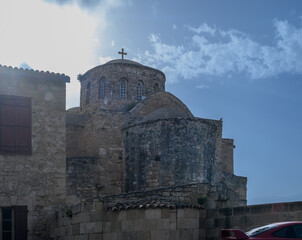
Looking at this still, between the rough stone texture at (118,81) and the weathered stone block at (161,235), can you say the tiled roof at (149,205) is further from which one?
the rough stone texture at (118,81)

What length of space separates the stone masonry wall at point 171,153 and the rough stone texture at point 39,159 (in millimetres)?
5901

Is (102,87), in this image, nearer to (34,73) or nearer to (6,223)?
(34,73)

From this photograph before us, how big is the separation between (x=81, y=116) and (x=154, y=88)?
4.93 m

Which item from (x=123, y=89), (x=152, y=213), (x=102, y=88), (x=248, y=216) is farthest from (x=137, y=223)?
(x=102, y=88)

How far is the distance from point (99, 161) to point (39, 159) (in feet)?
23.7

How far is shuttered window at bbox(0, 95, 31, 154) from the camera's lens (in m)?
14.7

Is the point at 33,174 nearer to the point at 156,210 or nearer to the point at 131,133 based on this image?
the point at 156,210

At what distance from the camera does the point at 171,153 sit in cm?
2030

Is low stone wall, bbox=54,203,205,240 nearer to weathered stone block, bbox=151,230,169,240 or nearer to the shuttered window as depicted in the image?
weathered stone block, bbox=151,230,169,240

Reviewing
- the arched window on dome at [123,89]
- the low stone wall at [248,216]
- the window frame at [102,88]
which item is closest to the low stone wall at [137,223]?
the low stone wall at [248,216]

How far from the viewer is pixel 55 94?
15.6 meters

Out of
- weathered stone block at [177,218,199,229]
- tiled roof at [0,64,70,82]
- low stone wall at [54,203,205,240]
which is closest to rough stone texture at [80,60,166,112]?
tiled roof at [0,64,70,82]

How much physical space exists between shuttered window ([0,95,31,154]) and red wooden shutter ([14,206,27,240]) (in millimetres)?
1738

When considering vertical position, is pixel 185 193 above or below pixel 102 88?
below
